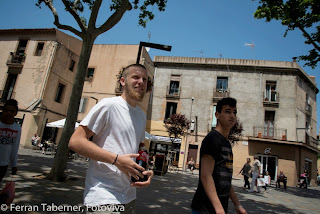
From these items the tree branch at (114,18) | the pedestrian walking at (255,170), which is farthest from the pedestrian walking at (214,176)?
the pedestrian walking at (255,170)

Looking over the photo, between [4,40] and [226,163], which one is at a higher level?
[4,40]

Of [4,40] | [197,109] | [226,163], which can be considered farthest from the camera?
[197,109]

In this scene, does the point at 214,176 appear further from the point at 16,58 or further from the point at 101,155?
the point at 16,58

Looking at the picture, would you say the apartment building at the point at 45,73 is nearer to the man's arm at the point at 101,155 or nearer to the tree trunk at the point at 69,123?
the tree trunk at the point at 69,123

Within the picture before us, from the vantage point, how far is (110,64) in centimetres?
2247

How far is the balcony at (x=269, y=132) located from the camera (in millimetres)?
20000

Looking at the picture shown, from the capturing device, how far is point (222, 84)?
899 inches

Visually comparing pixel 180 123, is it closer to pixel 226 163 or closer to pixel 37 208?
pixel 37 208

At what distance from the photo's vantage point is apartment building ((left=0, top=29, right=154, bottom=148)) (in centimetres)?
1812

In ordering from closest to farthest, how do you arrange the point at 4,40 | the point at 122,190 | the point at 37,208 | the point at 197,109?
the point at 122,190 → the point at 37,208 → the point at 4,40 → the point at 197,109

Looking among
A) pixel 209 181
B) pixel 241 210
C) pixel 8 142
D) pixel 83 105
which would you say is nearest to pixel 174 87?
pixel 83 105

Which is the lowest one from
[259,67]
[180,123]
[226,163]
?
[226,163]

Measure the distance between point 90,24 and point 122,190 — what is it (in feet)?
21.9

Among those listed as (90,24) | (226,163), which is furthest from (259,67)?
(226,163)
